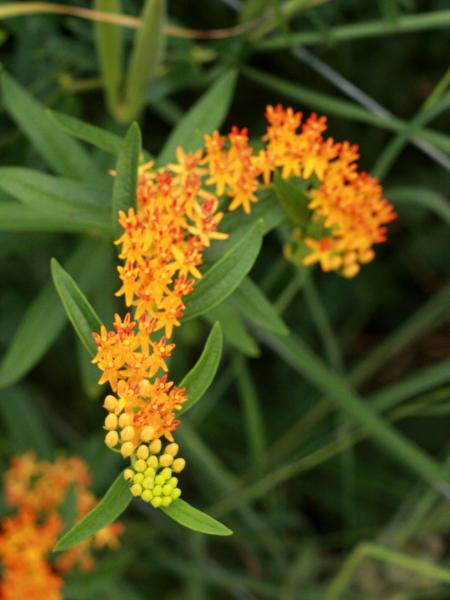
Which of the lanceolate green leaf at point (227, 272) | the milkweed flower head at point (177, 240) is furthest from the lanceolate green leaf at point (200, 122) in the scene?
the lanceolate green leaf at point (227, 272)

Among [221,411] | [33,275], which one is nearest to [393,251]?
[221,411]

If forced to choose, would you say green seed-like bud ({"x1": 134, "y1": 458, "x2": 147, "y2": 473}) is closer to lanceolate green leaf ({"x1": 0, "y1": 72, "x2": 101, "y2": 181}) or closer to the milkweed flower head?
the milkweed flower head

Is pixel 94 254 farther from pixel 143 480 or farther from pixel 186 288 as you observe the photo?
pixel 143 480

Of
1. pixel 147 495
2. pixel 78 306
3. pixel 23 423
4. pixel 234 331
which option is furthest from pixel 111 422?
pixel 23 423

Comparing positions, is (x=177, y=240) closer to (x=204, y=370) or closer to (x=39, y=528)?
(x=204, y=370)

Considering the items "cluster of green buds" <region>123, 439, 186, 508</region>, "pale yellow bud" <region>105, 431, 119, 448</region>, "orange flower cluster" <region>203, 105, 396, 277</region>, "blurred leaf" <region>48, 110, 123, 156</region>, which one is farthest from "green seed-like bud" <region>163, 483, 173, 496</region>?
"blurred leaf" <region>48, 110, 123, 156</region>

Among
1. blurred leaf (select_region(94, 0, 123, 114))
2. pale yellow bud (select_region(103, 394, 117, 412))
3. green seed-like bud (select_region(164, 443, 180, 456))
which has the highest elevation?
blurred leaf (select_region(94, 0, 123, 114))

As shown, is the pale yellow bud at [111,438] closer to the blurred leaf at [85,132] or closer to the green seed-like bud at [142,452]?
the green seed-like bud at [142,452]
